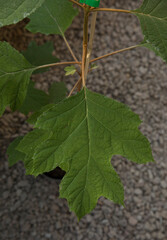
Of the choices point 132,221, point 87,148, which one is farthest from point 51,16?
point 132,221

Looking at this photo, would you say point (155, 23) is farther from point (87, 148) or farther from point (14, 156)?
point (14, 156)

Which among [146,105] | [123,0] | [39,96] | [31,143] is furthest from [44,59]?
[123,0]

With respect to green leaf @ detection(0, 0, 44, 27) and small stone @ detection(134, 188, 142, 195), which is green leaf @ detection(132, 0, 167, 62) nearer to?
green leaf @ detection(0, 0, 44, 27)

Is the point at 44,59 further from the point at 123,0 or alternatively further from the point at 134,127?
the point at 123,0

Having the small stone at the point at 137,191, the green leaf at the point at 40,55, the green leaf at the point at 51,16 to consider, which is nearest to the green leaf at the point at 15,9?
the green leaf at the point at 51,16

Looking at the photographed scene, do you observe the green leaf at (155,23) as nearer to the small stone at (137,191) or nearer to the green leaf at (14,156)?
the green leaf at (14,156)
